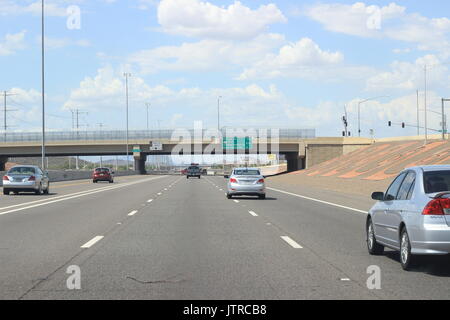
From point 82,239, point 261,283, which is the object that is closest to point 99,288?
point 261,283

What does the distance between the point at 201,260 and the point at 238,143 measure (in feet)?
262

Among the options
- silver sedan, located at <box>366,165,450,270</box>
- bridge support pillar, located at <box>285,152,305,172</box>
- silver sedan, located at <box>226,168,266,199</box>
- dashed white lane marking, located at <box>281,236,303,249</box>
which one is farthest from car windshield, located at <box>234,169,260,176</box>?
bridge support pillar, located at <box>285,152,305,172</box>

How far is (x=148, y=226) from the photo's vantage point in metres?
17.3

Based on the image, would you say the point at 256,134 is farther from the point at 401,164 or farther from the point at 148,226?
the point at 148,226

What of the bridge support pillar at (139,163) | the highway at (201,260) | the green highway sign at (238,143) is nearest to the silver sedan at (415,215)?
the highway at (201,260)

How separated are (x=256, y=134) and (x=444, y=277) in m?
80.2

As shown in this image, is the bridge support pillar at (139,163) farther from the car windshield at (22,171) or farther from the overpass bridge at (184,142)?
the car windshield at (22,171)

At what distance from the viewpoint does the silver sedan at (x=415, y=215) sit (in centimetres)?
922

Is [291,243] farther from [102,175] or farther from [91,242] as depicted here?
[102,175]

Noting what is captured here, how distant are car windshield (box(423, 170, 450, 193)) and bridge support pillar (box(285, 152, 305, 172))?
80287 millimetres

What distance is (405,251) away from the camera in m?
9.90

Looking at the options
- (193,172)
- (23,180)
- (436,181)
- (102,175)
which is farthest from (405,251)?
(193,172)

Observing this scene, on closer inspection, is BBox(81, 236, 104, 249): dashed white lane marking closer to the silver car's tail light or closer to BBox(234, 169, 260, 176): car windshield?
the silver car's tail light

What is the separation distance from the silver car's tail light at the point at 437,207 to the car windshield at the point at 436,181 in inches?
22.5
